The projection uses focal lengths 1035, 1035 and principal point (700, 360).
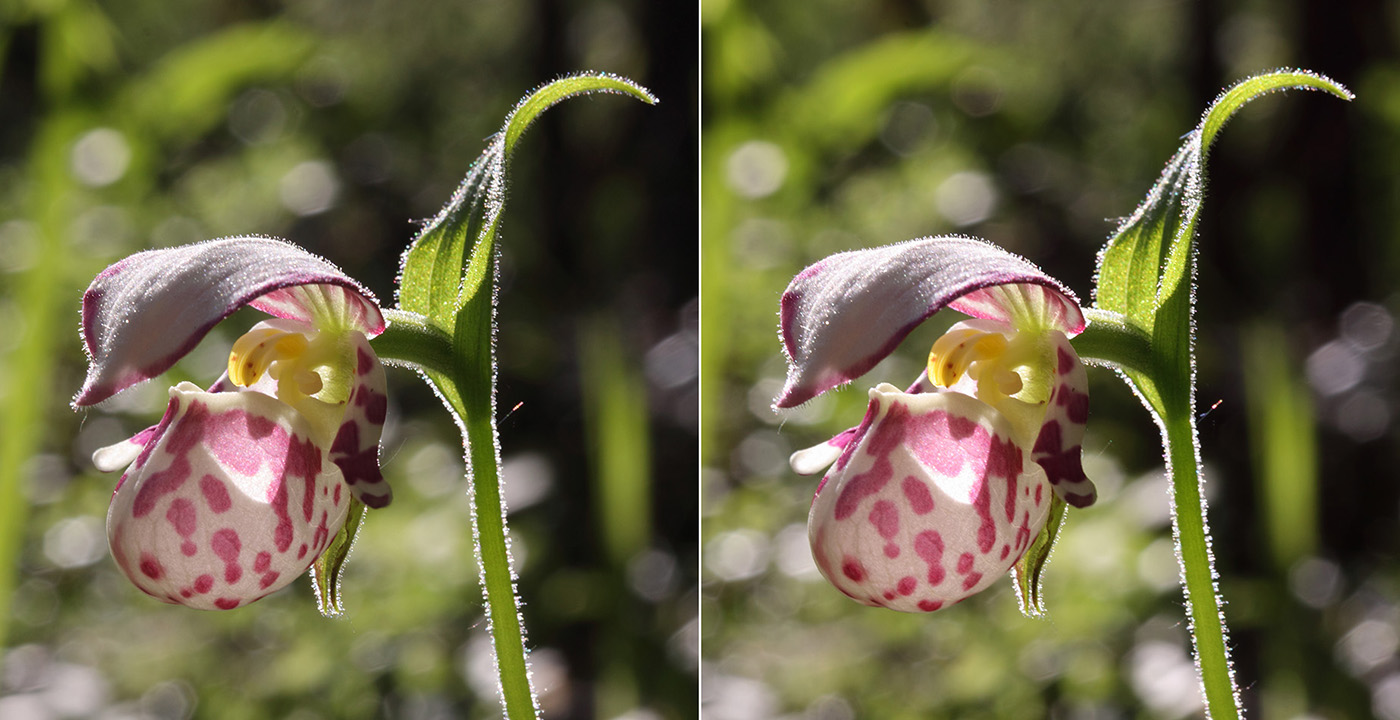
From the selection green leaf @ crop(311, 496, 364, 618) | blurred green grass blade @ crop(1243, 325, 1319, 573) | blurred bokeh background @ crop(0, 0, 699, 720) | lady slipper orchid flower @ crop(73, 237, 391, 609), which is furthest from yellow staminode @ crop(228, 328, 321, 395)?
blurred green grass blade @ crop(1243, 325, 1319, 573)

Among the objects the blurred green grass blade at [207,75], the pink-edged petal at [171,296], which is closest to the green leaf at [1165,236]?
the pink-edged petal at [171,296]

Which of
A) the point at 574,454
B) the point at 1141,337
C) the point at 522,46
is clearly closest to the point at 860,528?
the point at 1141,337

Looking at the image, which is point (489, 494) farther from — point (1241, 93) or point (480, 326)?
point (1241, 93)

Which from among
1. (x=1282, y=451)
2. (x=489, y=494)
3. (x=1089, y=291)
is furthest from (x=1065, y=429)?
(x=1089, y=291)

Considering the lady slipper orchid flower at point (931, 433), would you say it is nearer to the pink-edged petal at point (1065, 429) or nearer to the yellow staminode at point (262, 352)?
the pink-edged petal at point (1065, 429)

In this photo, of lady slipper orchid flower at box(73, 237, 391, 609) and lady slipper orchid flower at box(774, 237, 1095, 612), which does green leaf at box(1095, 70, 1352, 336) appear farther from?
lady slipper orchid flower at box(73, 237, 391, 609)
